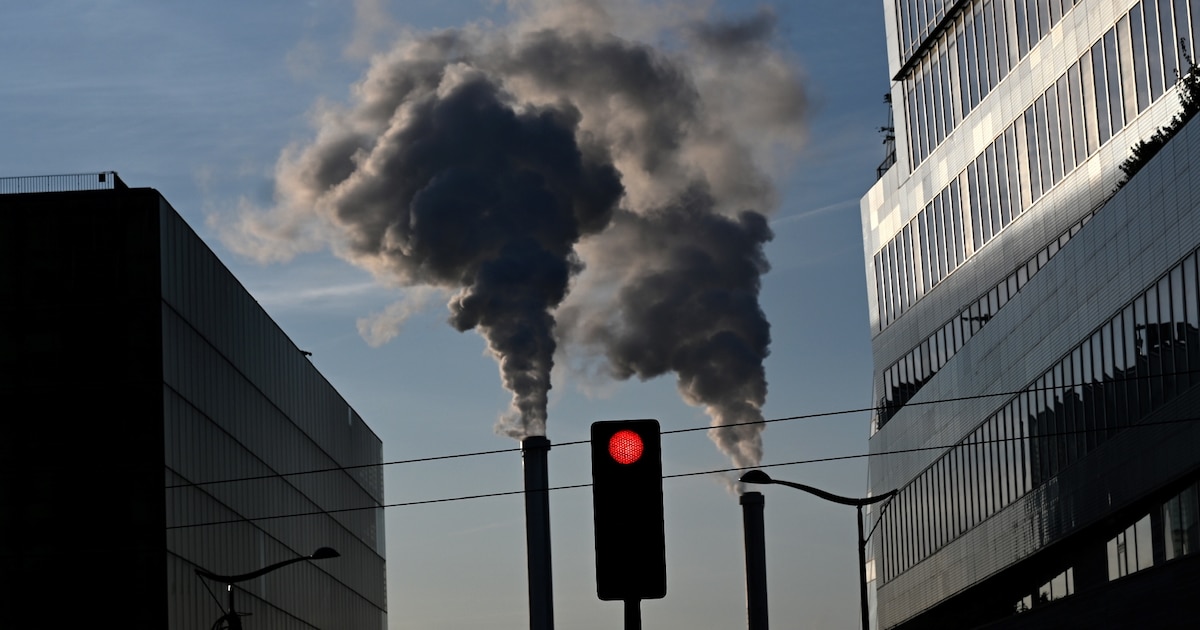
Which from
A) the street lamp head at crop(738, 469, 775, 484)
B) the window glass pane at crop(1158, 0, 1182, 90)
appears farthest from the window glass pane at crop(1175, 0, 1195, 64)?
the street lamp head at crop(738, 469, 775, 484)

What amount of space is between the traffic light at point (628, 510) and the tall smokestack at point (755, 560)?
69.9 m

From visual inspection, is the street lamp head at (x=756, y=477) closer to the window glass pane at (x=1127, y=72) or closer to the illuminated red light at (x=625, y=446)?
the window glass pane at (x=1127, y=72)

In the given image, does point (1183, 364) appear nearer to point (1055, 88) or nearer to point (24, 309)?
point (1055, 88)

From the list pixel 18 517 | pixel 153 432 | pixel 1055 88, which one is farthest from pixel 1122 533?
pixel 18 517

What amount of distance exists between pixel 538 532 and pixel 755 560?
9891 mm

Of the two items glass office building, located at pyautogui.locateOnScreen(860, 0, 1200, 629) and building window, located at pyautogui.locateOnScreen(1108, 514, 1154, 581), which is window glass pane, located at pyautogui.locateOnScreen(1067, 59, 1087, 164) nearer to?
glass office building, located at pyautogui.locateOnScreen(860, 0, 1200, 629)

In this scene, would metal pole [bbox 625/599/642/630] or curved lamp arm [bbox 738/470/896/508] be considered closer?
metal pole [bbox 625/599/642/630]

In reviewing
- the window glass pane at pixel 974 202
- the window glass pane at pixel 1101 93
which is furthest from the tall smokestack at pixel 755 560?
the window glass pane at pixel 1101 93

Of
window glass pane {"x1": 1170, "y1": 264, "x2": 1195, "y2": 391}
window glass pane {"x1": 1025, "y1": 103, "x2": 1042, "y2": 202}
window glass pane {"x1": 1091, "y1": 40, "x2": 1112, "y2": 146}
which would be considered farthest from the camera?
window glass pane {"x1": 1025, "y1": 103, "x2": 1042, "y2": 202}

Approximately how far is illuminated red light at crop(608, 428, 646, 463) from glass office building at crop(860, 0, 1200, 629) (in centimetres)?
2666

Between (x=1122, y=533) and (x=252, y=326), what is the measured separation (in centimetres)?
3241

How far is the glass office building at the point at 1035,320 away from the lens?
119 feet

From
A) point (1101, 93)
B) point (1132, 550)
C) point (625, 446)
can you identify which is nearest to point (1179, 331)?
point (1132, 550)

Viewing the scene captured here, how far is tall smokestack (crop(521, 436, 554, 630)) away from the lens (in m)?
78.4
